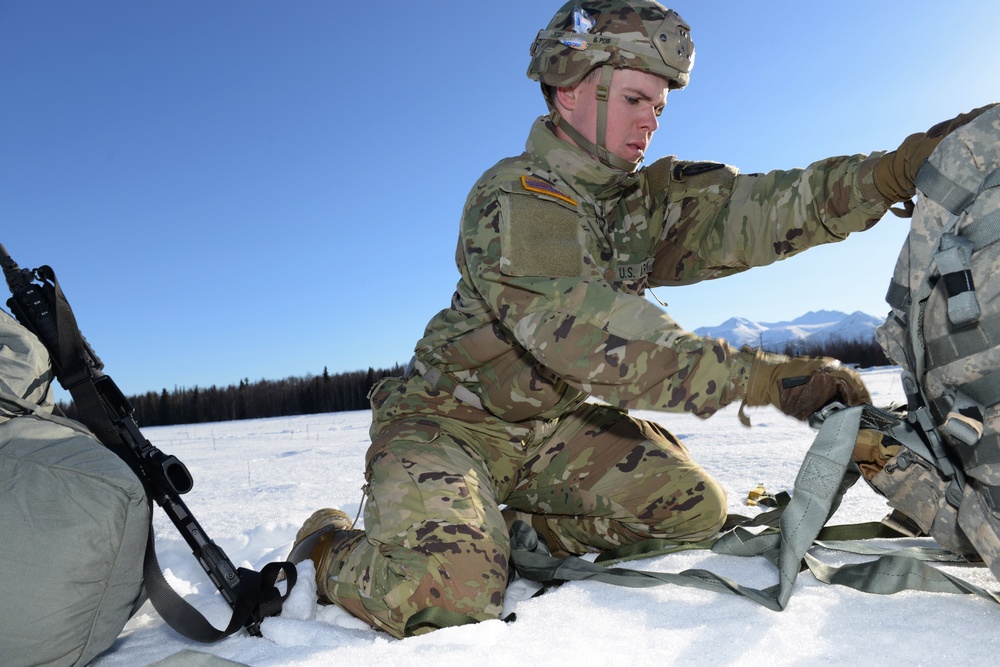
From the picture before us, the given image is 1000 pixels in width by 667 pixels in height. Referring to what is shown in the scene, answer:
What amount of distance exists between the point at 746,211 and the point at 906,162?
2.06ft

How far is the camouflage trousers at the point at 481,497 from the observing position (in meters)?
2.05

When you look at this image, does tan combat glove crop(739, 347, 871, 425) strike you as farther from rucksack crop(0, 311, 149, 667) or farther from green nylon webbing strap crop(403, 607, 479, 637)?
rucksack crop(0, 311, 149, 667)

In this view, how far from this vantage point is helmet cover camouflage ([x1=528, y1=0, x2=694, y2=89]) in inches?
96.6

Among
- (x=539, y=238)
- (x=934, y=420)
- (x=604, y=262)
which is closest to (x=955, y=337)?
(x=934, y=420)

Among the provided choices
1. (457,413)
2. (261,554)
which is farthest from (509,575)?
(261,554)

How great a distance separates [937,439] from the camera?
1.85 meters

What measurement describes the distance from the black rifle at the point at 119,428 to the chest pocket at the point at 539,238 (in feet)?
3.96

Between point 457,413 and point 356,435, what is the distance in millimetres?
6224

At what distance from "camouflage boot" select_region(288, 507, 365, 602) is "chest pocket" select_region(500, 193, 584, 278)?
1096 millimetres

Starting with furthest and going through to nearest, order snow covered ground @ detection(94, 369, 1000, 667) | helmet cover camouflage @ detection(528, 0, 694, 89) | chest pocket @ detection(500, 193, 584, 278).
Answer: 1. helmet cover camouflage @ detection(528, 0, 694, 89)
2. chest pocket @ detection(500, 193, 584, 278)
3. snow covered ground @ detection(94, 369, 1000, 667)

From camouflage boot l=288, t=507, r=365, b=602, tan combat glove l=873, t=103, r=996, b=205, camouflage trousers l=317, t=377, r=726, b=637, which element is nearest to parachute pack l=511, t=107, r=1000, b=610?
tan combat glove l=873, t=103, r=996, b=205

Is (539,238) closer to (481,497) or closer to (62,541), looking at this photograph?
(481,497)

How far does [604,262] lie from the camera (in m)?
2.75

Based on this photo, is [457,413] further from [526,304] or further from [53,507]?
[53,507]
